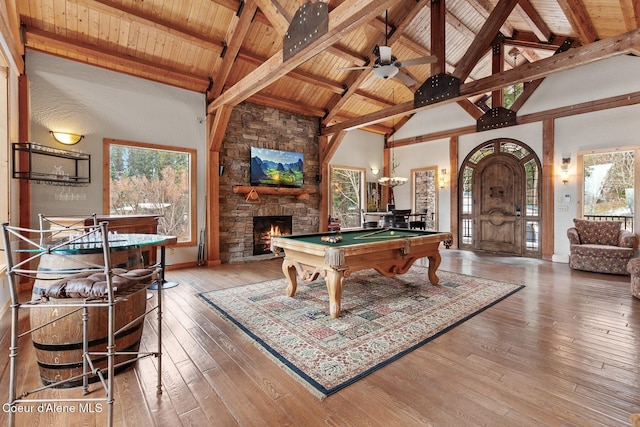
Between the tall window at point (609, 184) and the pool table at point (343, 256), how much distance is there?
4.42 meters

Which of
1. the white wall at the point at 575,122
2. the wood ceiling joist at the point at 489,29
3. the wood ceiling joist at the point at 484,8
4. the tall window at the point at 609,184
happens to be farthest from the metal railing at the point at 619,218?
the wood ceiling joist at the point at 484,8

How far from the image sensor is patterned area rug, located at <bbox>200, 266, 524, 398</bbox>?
7.52 ft

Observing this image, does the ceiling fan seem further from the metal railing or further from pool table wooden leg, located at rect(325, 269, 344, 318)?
the metal railing

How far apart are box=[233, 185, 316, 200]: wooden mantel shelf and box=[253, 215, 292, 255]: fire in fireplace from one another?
1.93ft

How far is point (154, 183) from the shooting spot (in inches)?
219

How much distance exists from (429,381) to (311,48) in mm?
3575

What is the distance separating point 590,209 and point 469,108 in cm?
360

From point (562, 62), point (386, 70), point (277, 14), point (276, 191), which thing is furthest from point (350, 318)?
point (562, 62)

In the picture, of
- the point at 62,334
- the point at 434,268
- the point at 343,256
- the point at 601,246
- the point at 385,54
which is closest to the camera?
the point at 62,334

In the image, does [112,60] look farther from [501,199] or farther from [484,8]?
[501,199]

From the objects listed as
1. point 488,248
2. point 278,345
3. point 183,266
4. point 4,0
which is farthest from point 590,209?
Result: point 4,0

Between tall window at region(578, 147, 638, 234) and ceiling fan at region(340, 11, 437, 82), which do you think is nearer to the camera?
ceiling fan at region(340, 11, 437, 82)

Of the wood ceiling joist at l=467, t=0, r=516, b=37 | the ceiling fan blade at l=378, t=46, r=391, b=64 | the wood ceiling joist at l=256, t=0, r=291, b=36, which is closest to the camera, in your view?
the ceiling fan blade at l=378, t=46, r=391, b=64

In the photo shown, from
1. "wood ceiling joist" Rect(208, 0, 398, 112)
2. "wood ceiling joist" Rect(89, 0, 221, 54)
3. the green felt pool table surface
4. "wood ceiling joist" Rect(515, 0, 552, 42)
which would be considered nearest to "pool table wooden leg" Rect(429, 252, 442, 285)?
the green felt pool table surface
